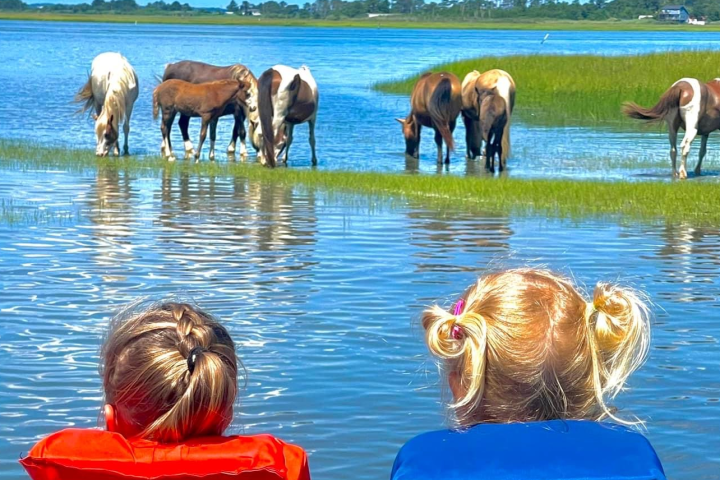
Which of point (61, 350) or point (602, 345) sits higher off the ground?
point (602, 345)

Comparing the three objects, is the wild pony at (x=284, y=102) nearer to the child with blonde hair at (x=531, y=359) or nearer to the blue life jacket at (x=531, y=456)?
the child with blonde hair at (x=531, y=359)

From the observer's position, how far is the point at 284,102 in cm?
2055

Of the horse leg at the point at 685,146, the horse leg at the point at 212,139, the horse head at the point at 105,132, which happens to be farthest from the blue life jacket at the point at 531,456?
the horse leg at the point at 212,139

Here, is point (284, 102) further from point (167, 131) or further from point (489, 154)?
point (489, 154)

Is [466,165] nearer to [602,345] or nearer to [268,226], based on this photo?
[268,226]

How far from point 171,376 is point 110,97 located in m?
18.4

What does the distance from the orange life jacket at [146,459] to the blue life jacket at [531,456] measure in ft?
1.17

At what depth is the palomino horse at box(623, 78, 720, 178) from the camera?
19.6 metres

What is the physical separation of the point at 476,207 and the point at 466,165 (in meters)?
7.74

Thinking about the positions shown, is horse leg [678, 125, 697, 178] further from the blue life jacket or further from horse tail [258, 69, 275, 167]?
the blue life jacket

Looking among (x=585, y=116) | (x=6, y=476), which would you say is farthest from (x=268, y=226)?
(x=585, y=116)

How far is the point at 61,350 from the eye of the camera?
7.41 meters

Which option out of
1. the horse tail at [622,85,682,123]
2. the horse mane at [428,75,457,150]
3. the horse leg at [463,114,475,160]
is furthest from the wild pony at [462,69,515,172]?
the horse tail at [622,85,682,123]

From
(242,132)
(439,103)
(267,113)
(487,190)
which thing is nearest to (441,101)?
(439,103)
